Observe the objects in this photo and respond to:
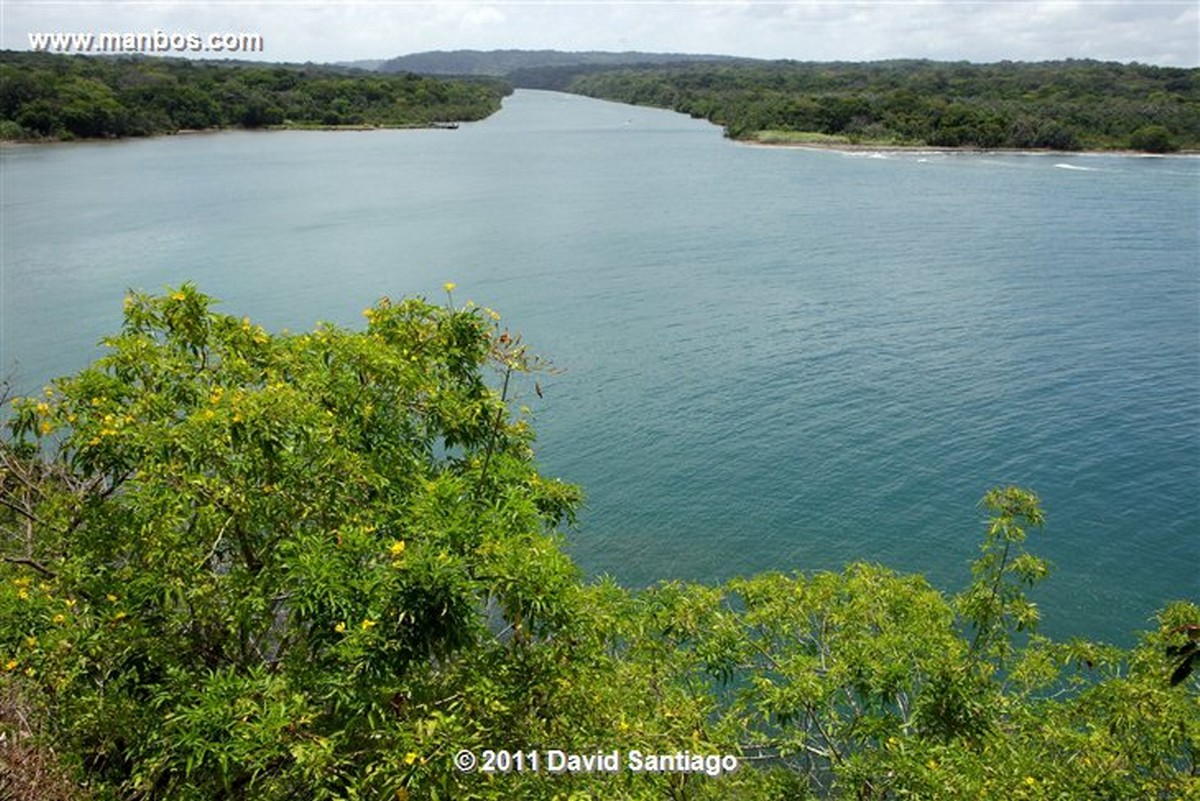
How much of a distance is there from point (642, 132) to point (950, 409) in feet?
357

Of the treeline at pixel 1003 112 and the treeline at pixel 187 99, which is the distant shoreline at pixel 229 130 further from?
the treeline at pixel 1003 112

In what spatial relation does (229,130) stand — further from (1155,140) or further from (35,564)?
(35,564)

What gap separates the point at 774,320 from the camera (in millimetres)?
36812

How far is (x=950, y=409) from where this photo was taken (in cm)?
2817

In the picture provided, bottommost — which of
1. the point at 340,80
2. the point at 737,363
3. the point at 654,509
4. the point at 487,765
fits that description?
the point at 654,509

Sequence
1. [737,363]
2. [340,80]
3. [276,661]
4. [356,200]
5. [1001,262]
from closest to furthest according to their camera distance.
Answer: [276,661] < [737,363] < [1001,262] < [356,200] < [340,80]

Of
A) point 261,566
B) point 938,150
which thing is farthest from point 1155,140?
point 261,566

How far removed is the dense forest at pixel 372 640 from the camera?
5.91 m

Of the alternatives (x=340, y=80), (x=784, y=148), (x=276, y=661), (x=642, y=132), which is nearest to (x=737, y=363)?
(x=276, y=661)

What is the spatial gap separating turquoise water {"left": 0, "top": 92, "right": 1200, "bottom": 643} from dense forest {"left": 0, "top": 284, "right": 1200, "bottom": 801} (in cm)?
1046

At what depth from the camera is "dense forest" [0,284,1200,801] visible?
233 inches

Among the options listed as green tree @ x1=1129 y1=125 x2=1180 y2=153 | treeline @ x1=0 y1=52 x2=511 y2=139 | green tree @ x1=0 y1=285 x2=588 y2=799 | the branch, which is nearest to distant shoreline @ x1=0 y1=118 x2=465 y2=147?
treeline @ x1=0 y1=52 x2=511 y2=139

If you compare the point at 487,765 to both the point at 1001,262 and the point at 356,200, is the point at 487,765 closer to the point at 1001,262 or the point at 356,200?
the point at 1001,262

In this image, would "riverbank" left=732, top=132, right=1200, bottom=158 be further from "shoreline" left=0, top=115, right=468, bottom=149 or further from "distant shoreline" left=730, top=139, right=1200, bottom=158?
"shoreline" left=0, top=115, right=468, bottom=149
